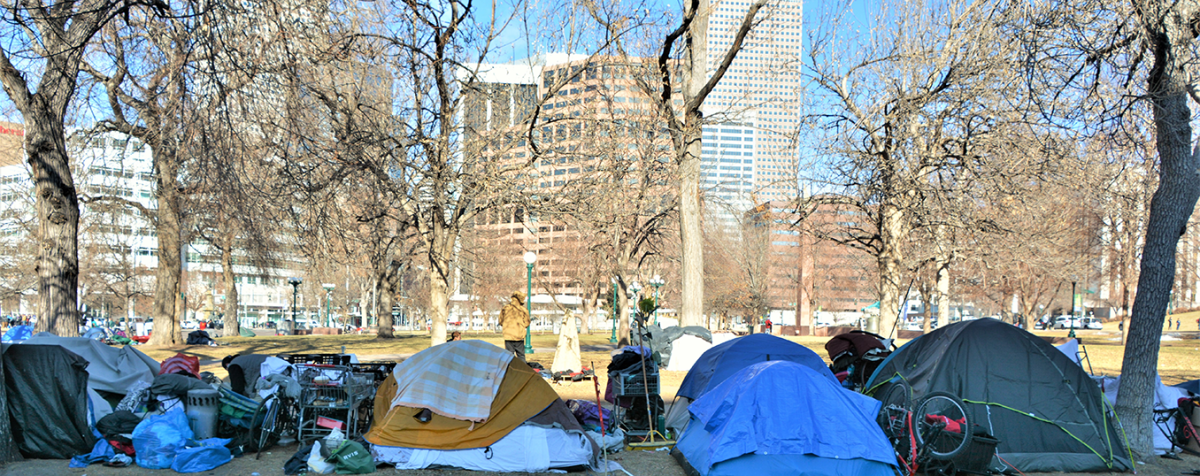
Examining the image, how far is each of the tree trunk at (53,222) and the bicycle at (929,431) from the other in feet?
42.1

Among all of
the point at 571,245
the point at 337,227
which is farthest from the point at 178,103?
the point at 571,245

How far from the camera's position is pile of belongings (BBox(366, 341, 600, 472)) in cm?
856

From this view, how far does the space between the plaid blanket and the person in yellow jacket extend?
7.13 metres

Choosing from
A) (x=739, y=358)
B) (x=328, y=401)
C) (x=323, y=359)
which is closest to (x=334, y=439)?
(x=328, y=401)

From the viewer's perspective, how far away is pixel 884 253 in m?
23.7

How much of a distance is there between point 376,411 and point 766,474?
4.48 metres

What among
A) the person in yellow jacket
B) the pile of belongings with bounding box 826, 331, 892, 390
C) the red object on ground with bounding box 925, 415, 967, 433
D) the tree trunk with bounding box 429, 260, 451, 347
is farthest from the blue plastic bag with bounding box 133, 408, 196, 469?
the tree trunk with bounding box 429, 260, 451, 347

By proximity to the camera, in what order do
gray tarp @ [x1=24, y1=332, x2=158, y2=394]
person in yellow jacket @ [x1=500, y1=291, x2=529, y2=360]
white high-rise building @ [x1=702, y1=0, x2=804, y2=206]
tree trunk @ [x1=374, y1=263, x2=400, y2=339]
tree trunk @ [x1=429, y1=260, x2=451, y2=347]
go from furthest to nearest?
tree trunk @ [x1=374, y1=263, x2=400, y2=339], white high-rise building @ [x1=702, y1=0, x2=804, y2=206], tree trunk @ [x1=429, y1=260, x2=451, y2=347], person in yellow jacket @ [x1=500, y1=291, x2=529, y2=360], gray tarp @ [x1=24, y1=332, x2=158, y2=394]

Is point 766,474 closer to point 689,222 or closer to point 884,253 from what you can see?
point 689,222

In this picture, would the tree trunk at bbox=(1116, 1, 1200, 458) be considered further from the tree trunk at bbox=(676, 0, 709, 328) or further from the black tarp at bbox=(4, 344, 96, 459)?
the black tarp at bbox=(4, 344, 96, 459)

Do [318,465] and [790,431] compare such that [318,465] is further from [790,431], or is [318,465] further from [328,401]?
[790,431]

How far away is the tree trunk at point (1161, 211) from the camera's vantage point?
9062 mm

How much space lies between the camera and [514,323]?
16766mm

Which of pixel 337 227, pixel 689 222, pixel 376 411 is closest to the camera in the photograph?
pixel 376 411
